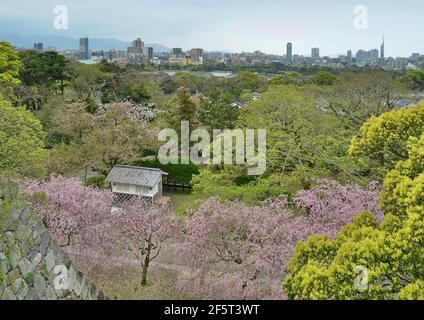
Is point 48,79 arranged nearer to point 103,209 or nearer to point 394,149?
point 103,209

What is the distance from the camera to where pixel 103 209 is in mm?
12453

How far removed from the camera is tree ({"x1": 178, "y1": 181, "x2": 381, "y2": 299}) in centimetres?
959

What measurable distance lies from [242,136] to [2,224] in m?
12.2

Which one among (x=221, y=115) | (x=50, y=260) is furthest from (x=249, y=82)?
(x=50, y=260)

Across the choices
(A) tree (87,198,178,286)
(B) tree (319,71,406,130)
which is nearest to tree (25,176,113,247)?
(A) tree (87,198,178,286)

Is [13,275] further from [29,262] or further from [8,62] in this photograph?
[8,62]

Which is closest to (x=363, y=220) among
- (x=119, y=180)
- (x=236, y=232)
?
(x=236, y=232)

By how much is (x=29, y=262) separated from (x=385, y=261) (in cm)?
411

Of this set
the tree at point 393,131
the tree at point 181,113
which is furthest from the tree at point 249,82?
the tree at point 393,131

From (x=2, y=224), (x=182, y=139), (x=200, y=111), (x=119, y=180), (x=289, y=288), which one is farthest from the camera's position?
(x=200, y=111)

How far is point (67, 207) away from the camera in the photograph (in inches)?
468

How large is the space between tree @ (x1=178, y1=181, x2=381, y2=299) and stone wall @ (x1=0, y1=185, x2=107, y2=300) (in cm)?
499
